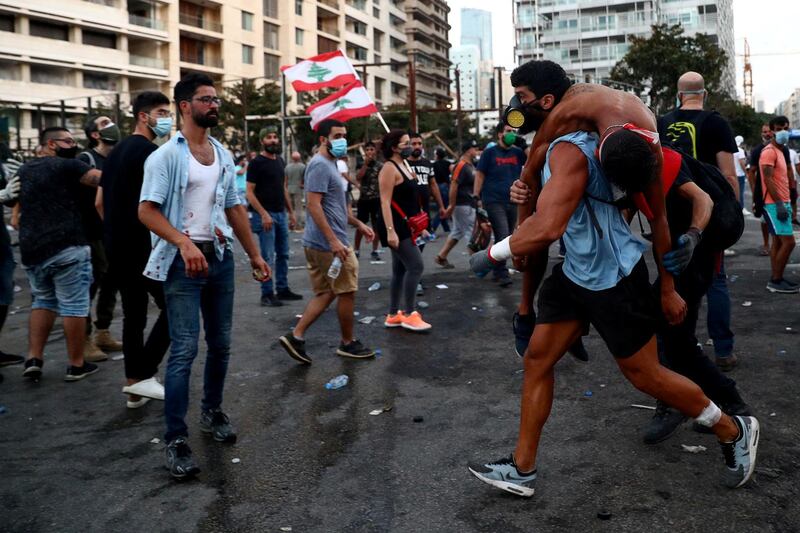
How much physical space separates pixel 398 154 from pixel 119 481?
4062mm

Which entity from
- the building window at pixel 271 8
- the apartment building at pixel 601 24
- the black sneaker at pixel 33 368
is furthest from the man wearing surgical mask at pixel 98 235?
the apartment building at pixel 601 24

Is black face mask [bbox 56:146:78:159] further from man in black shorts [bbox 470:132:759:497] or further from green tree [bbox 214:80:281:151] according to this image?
green tree [bbox 214:80:281:151]

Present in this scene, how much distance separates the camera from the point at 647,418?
450cm

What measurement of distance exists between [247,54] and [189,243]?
199ft

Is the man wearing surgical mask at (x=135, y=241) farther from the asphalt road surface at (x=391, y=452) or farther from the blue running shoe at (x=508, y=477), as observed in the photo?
the blue running shoe at (x=508, y=477)

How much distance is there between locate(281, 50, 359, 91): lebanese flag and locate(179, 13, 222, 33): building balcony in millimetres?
41418

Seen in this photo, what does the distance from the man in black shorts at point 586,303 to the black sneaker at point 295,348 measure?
272 centimetres

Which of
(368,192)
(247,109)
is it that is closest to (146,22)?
(247,109)

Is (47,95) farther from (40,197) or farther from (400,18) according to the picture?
(400,18)

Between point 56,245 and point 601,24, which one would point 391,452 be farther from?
point 601,24

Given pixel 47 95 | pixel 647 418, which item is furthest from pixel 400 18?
pixel 647 418

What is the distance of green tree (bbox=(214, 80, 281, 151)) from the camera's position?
43.1 meters

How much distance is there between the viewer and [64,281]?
591 centimetres

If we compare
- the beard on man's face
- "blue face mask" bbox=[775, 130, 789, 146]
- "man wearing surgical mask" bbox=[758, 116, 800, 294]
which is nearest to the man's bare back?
the beard on man's face
